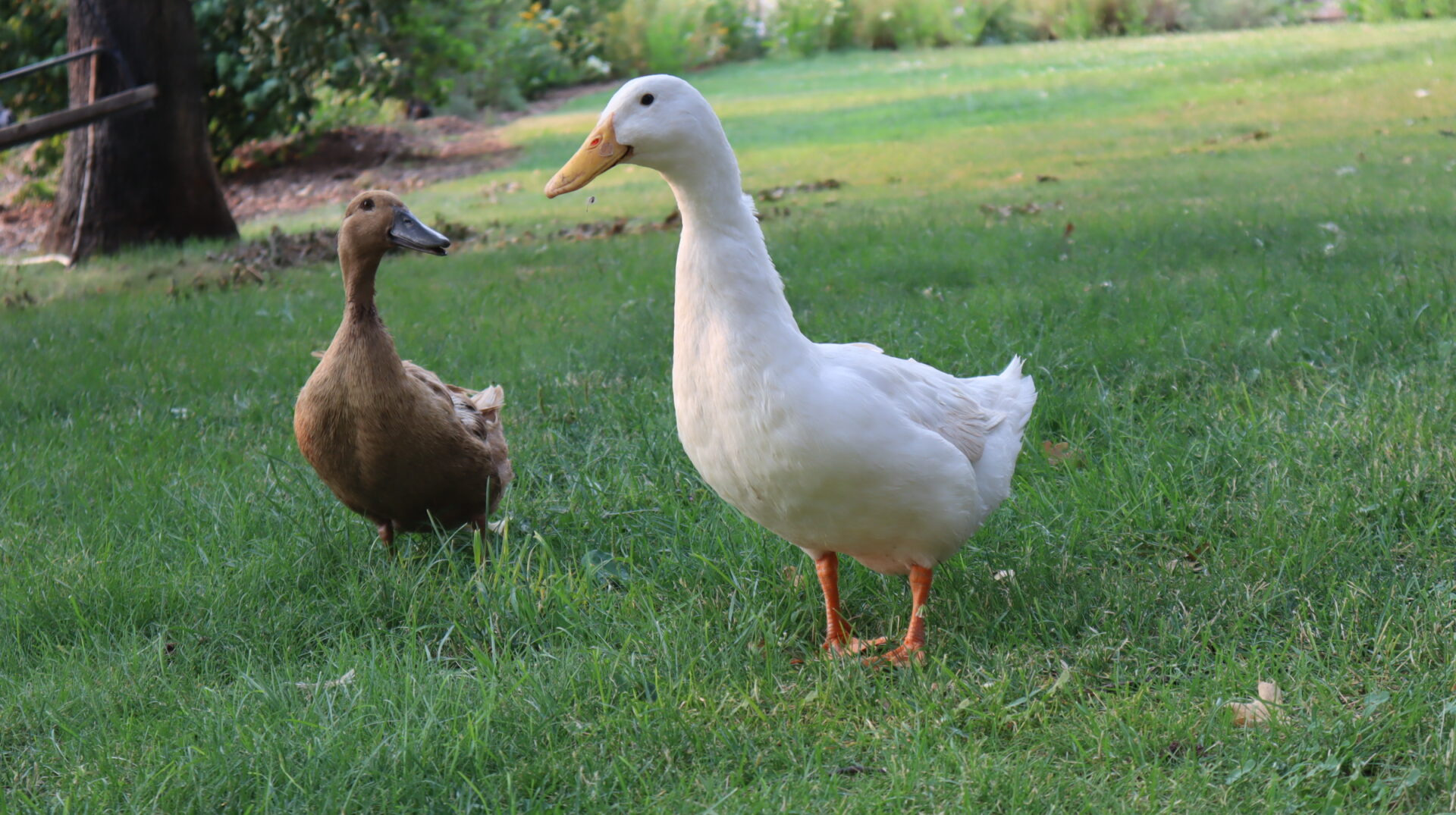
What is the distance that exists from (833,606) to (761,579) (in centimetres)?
31

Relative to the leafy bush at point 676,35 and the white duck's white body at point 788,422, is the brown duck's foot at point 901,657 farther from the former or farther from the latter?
the leafy bush at point 676,35

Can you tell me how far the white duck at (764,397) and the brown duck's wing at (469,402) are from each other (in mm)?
1087

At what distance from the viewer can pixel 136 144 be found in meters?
9.70

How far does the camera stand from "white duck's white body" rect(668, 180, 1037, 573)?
2.62 metres

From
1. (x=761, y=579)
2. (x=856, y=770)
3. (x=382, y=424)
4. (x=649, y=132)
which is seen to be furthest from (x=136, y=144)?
(x=856, y=770)

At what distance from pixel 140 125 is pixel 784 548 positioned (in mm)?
8556

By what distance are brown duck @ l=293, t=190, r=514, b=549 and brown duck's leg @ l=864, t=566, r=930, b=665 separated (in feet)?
4.48

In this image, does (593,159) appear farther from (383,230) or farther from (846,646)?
(846,646)

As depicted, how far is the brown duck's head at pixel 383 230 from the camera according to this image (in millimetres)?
3502

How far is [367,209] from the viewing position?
11.7 ft

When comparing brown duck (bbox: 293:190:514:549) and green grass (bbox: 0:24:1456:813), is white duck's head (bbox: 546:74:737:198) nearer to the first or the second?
brown duck (bbox: 293:190:514:549)

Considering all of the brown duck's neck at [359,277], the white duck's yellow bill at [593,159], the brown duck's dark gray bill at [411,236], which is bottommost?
the brown duck's neck at [359,277]

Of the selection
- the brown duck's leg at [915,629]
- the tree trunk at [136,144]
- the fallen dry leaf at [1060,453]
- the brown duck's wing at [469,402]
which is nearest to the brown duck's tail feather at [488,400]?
the brown duck's wing at [469,402]

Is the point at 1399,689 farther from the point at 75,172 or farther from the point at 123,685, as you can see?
the point at 75,172
